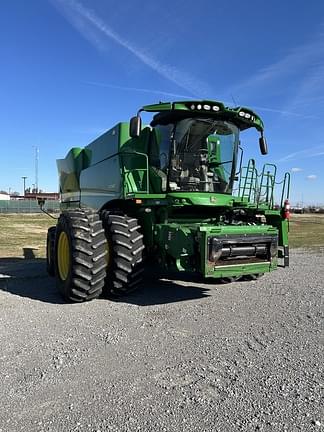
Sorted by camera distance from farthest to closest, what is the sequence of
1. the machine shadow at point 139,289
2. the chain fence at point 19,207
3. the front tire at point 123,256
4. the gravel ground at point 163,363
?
the chain fence at point 19,207, the machine shadow at point 139,289, the front tire at point 123,256, the gravel ground at point 163,363

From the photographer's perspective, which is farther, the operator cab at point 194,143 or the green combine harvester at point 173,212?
the operator cab at point 194,143

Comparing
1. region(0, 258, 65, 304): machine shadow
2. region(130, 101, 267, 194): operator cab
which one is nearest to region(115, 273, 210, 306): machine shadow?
region(0, 258, 65, 304): machine shadow

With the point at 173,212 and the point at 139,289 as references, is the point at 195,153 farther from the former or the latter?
the point at 139,289

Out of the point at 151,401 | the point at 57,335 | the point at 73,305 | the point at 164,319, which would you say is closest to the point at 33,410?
the point at 151,401

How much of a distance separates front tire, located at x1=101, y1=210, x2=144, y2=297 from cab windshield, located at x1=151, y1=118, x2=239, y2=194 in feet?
3.62

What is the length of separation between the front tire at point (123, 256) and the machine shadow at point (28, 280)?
0.95m

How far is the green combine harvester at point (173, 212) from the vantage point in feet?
21.9

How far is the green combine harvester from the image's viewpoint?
6.66 metres

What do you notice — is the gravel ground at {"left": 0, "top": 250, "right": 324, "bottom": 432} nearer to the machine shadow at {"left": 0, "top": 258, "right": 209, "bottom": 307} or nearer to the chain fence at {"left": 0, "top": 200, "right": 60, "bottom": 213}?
the machine shadow at {"left": 0, "top": 258, "right": 209, "bottom": 307}

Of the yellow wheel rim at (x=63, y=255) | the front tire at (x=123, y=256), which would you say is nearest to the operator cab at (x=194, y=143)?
the front tire at (x=123, y=256)

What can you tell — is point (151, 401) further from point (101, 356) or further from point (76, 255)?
point (76, 255)

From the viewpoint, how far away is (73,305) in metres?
6.76

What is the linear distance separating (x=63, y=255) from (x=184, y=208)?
238cm

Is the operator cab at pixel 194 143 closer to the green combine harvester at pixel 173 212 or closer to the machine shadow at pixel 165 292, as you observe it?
the green combine harvester at pixel 173 212
